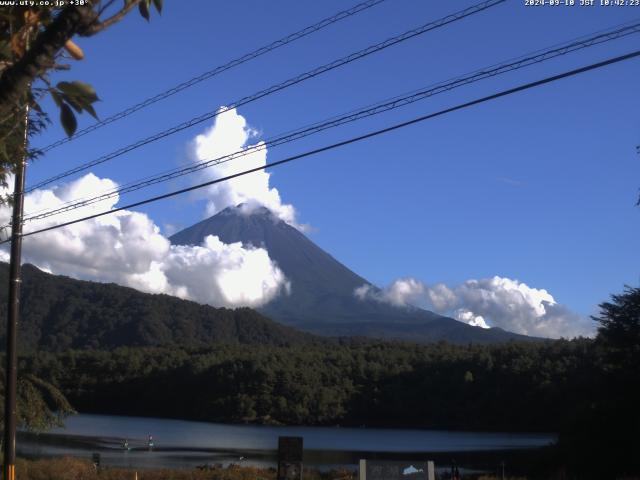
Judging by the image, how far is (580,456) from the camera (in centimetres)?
3322

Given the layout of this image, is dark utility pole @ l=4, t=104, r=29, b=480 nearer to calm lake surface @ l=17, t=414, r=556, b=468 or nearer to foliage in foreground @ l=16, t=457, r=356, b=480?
foliage in foreground @ l=16, t=457, r=356, b=480

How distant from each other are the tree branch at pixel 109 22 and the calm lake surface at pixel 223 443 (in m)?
36.6

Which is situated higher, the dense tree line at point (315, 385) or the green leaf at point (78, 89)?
the green leaf at point (78, 89)

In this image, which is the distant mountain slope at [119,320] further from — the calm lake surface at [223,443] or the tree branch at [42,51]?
the tree branch at [42,51]

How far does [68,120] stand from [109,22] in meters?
0.53

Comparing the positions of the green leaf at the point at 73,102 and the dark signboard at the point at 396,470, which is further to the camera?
the dark signboard at the point at 396,470

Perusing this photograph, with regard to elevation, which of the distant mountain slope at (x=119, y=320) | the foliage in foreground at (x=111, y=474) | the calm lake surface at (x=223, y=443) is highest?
the distant mountain slope at (x=119, y=320)

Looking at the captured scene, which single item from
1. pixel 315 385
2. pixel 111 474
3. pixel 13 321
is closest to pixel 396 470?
pixel 13 321

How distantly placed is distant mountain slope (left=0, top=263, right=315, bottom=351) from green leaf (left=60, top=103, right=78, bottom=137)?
13875cm

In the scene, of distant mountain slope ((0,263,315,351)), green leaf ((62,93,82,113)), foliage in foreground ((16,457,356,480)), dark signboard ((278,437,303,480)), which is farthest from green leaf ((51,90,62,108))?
distant mountain slope ((0,263,315,351))

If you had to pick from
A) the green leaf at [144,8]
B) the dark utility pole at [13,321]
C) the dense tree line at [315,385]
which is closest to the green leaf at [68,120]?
the green leaf at [144,8]

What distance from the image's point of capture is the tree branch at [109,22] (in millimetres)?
4094

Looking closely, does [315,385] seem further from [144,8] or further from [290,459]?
[144,8]

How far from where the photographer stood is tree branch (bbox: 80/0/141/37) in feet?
13.4
